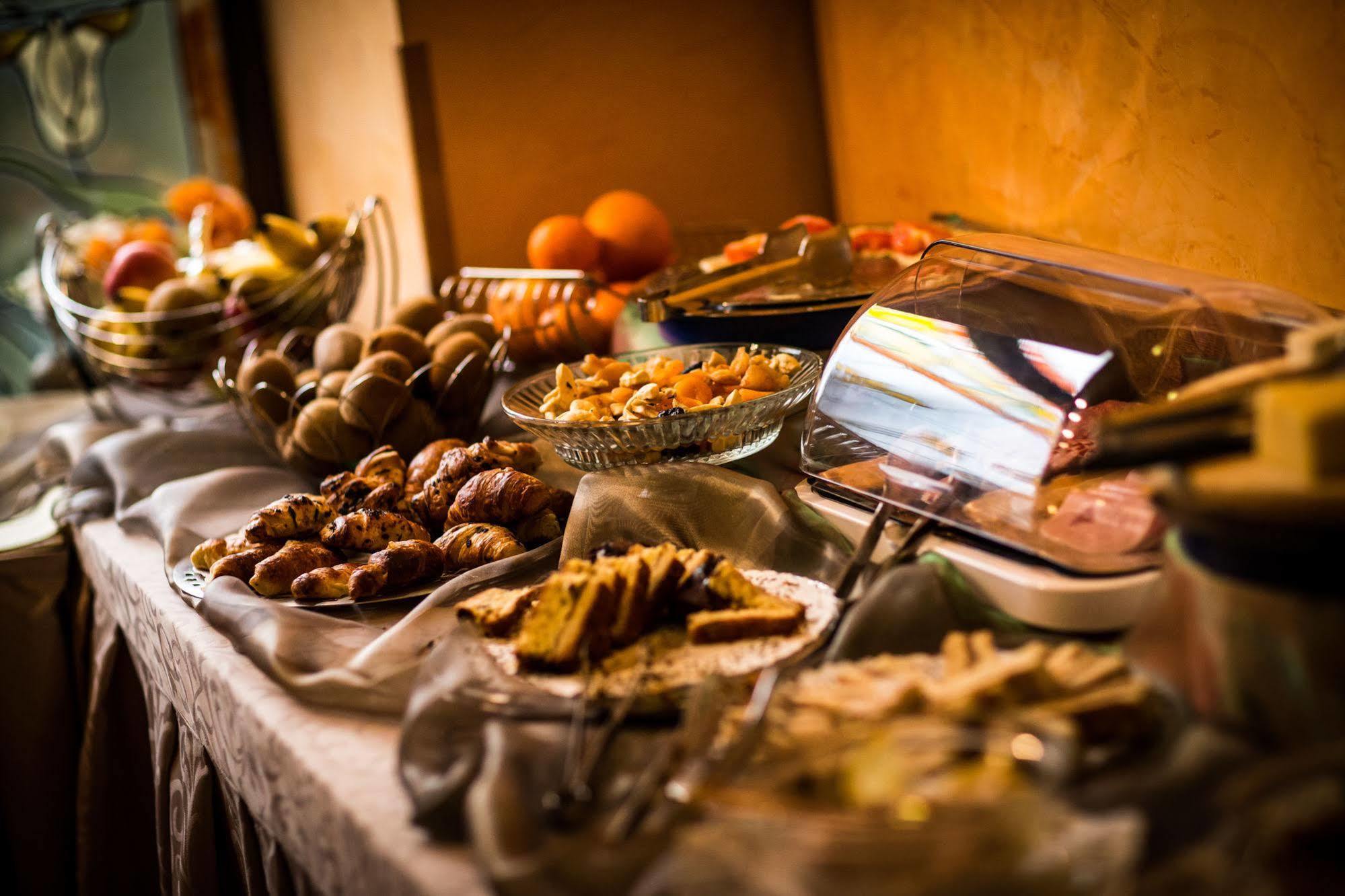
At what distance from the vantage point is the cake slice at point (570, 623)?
62cm

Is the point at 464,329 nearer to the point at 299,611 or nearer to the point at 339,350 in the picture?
the point at 339,350

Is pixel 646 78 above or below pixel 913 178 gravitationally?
above

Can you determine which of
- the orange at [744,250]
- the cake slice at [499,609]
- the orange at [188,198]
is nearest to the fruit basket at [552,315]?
the orange at [744,250]

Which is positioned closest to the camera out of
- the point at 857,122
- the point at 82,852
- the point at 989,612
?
the point at 989,612

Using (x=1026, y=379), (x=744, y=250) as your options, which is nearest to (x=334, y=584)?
(x=1026, y=379)

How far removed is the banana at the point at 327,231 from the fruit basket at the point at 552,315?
Answer: 1.42 feet

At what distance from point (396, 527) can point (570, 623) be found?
0.31 m

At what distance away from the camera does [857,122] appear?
1.66 m

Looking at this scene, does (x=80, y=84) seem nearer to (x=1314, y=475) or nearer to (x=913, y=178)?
(x=913, y=178)

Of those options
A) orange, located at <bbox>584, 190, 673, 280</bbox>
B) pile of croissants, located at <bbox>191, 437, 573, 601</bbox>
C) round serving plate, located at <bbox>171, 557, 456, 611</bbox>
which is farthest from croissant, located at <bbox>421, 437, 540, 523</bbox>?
orange, located at <bbox>584, 190, 673, 280</bbox>

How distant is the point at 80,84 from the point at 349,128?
91cm

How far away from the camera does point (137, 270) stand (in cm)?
169

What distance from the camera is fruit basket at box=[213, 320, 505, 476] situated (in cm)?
110

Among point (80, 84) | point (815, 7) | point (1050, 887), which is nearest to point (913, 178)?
point (815, 7)
